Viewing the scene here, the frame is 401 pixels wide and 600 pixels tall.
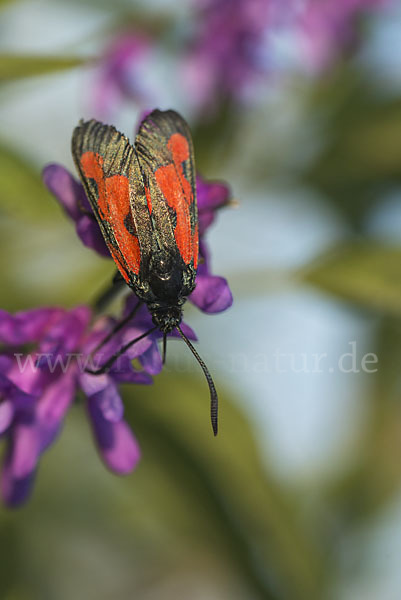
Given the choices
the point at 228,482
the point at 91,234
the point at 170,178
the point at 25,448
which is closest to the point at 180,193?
the point at 170,178

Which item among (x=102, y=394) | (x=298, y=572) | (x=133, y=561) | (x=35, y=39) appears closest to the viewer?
(x=102, y=394)

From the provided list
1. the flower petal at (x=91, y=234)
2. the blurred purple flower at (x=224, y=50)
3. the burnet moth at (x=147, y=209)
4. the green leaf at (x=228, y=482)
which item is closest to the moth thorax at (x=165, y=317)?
the burnet moth at (x=147, y=209)

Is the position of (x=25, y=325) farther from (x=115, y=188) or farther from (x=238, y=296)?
(x=238, y=296)

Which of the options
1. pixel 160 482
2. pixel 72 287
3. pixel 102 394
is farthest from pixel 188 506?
pixel 102 394

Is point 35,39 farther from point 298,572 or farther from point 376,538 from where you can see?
point 376,538

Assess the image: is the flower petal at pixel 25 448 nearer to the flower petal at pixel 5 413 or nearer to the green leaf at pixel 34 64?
the flower petal at pixel 5 413

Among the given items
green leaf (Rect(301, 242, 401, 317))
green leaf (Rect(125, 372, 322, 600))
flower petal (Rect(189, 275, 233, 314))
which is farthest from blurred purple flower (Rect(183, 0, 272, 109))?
flower petal (Rect(189, 275, 233, 314))
